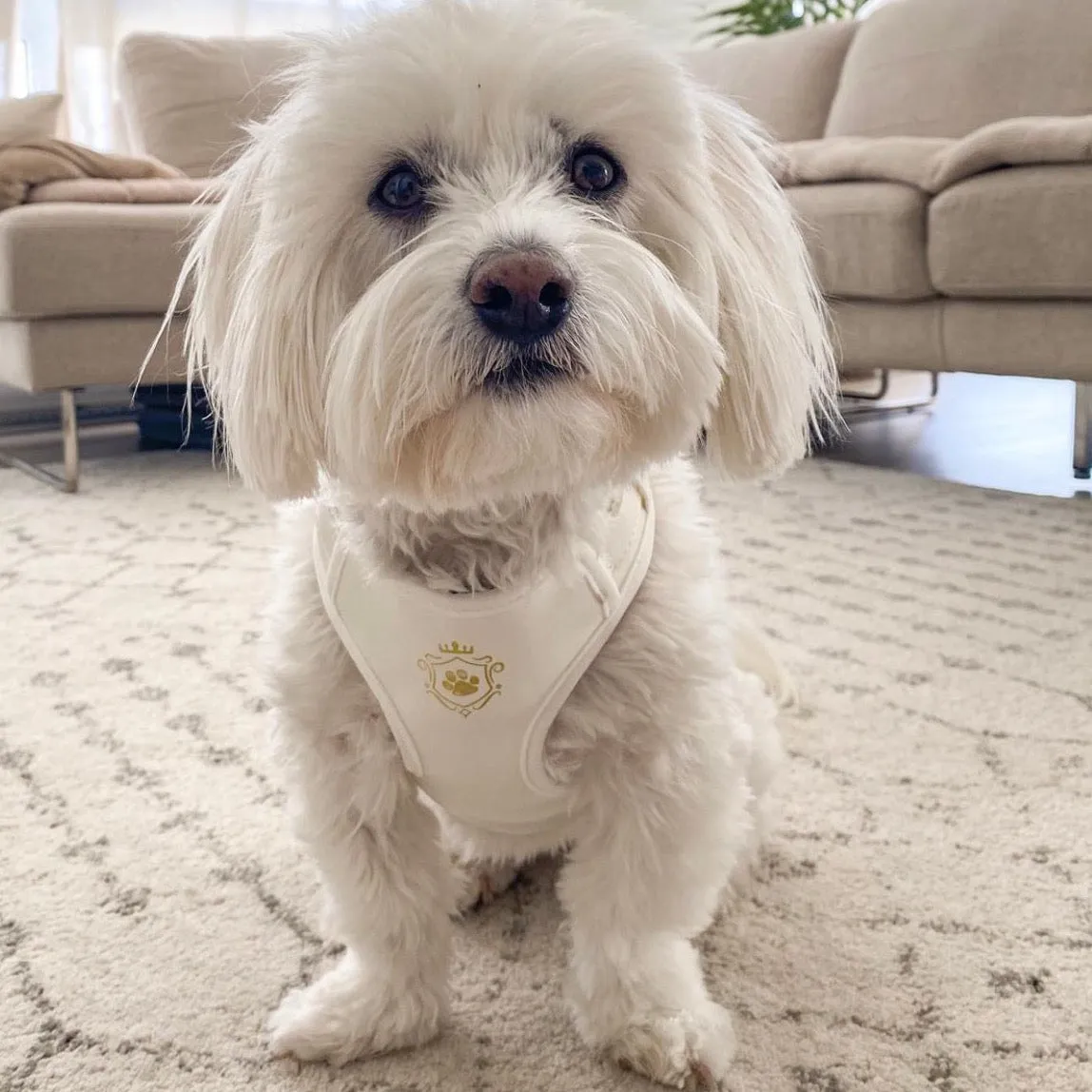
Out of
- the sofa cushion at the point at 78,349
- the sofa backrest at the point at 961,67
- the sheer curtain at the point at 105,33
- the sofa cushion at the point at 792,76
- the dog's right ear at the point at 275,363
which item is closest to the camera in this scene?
the dog's right ear at the point at 275,363

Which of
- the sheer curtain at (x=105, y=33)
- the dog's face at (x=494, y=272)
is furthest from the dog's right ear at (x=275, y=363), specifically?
the sheer curtain at (x=105, y=33)

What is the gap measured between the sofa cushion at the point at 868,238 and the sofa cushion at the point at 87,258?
146cm

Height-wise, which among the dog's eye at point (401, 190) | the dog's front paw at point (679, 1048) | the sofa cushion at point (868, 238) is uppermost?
the dog's eye at point (401, 190)

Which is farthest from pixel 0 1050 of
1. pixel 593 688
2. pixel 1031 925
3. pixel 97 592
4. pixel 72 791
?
pixel 97 592

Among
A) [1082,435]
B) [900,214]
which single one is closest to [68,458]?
[900,214]

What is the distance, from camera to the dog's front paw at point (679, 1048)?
0.84m

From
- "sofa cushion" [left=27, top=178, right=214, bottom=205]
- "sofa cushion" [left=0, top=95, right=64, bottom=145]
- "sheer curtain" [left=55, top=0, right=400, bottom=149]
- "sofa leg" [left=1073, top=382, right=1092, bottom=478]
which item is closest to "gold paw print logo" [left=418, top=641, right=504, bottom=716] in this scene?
"sofa cushion" [left=27, top=178, right=214, bottom=205]

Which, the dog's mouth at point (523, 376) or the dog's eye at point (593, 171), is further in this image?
the dog's eye at point (593, 171)

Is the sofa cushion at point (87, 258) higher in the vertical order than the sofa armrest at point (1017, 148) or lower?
lower

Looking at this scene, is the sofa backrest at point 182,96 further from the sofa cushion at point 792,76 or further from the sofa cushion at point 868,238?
the sofa cushion at point 868,238

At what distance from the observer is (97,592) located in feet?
6.64

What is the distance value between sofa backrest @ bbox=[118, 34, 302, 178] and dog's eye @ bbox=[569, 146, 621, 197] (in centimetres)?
306

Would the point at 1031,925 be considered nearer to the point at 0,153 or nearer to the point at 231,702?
the point at 231,702

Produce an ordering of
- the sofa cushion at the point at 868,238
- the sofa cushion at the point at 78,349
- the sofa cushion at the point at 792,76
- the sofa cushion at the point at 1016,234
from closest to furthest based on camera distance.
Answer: the sofa cushion at the point at 1016,234 < the sofa cushion at the point at 868,238 < the sofa cushion at the point at 78,349 < the sofa cushion at the point at 792,76
